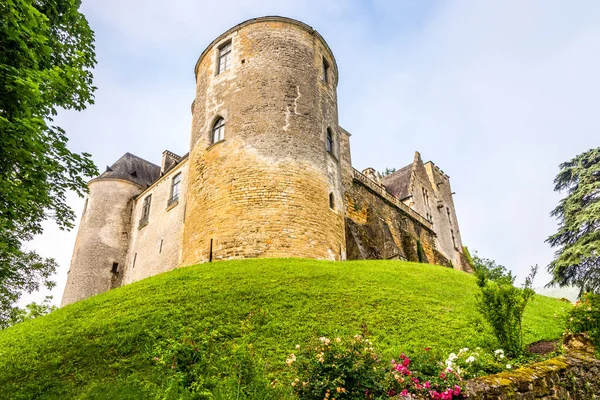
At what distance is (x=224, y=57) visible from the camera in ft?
59.0

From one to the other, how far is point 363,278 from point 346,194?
9963mm

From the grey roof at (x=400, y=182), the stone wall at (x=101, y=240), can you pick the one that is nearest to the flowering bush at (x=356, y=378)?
the stone wall at (x=101, y=240)

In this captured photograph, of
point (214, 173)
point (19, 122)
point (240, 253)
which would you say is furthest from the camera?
point (214, 173)

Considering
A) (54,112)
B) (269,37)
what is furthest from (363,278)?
(269,37)

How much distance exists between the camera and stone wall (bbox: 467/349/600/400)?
17.5 feet

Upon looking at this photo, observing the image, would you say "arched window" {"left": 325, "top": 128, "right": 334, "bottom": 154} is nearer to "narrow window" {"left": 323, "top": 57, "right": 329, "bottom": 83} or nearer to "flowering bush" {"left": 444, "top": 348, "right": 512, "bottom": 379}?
"narrow window" {"left": 323, "top": 57, "right": 329, "bottom": 83}

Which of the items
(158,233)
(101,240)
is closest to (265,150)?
(158,233)

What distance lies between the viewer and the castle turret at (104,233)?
78.7 feet

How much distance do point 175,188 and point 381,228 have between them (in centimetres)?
1184

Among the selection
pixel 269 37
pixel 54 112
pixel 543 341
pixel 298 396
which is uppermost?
pixel 269 37

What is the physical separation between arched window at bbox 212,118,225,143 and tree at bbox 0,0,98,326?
6197 mm

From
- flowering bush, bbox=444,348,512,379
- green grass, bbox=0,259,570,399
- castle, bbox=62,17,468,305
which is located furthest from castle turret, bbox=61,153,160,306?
flowering bush, bbox=444,348,512,379

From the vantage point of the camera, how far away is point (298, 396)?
16.0 feet

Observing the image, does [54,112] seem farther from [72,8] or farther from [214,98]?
[214,98]
